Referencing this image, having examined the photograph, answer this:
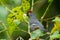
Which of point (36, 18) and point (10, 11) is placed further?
point (36, 18)

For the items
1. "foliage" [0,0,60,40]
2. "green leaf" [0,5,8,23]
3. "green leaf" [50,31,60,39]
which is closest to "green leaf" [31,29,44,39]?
"foliage" [0,0,60,40]

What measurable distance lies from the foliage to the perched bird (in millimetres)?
28

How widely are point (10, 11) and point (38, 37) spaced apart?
31cm

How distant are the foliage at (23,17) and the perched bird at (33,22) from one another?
0.03 meters

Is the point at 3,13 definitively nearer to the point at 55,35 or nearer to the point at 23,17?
the point at 23,17

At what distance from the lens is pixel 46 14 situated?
173 cm

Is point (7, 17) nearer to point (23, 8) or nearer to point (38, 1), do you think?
point (23, 8)

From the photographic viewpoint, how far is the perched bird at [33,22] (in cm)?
148

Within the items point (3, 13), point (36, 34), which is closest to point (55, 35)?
point (36, 34)

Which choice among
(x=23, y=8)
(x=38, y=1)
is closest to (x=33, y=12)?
(x=38, y=1)

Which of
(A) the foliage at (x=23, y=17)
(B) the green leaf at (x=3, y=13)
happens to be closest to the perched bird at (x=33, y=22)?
(A) the foliage at (x=23, y=17)

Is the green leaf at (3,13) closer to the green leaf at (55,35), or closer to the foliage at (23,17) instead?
the foliage at (23,17)

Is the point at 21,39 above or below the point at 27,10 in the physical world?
below

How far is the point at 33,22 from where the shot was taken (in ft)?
5.11
